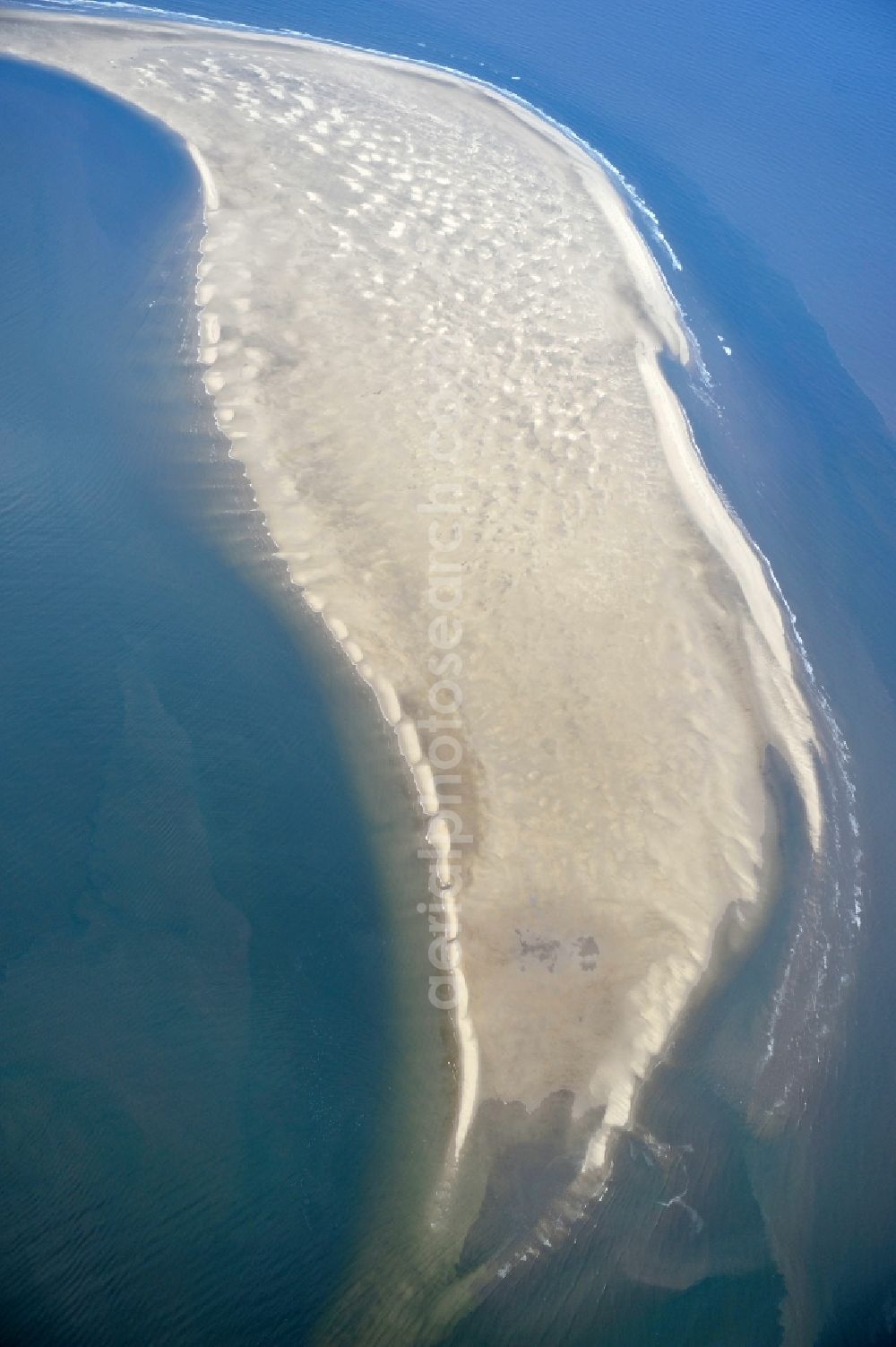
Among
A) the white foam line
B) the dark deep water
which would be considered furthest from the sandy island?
the dark deep water

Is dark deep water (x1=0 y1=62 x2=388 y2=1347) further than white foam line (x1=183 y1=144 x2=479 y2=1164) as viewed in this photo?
No

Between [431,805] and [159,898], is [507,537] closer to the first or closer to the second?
[431,805]

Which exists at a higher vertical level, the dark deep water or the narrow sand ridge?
the narrow sand ridge

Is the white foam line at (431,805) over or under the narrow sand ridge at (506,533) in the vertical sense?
under

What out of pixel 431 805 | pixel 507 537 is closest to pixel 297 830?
pixel 431 805

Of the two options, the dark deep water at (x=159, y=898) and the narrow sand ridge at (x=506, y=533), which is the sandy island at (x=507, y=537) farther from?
the dark deep water at (x=159, y=898)

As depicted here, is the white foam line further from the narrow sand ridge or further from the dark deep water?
the dark deep water

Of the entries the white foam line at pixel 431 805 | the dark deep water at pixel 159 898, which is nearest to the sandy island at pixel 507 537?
the white foam line at pixel 431 805
